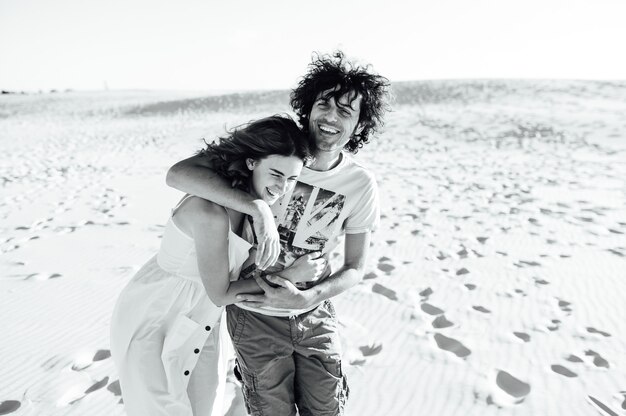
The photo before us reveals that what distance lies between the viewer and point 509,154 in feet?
40.0

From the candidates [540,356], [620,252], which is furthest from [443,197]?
[540,356]

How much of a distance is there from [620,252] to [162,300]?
17.5ft

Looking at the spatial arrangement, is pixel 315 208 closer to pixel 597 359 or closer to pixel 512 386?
pixel 512 386

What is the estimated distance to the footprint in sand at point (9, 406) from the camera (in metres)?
2.75

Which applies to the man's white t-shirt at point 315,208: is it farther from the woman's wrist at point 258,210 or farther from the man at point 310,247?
the woman's wrist at point 258,210

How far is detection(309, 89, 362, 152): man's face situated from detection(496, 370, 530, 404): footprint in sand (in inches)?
77.9

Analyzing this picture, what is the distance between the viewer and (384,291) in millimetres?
4316

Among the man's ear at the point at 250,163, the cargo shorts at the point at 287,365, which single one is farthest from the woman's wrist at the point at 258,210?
the cargo shorts at the point at 287,365

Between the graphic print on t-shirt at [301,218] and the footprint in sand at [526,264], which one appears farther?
the footprint in sand at [526,264]

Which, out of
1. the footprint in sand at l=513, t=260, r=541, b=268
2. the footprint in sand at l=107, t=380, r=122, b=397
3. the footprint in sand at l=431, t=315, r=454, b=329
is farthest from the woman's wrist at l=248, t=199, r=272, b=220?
the footprint in sand at l=513, t=260, r=541, b=268

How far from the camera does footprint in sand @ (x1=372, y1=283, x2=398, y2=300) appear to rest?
421cm

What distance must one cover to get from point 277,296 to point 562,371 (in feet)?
7.64

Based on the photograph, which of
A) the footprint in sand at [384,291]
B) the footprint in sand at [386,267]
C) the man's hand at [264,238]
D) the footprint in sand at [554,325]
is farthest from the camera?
the footprint in sand at [386,267]

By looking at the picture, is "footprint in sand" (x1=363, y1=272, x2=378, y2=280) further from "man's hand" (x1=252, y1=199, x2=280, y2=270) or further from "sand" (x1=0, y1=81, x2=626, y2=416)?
"man's hand" (x1=252, y1=199, x2=280, y2=270)
